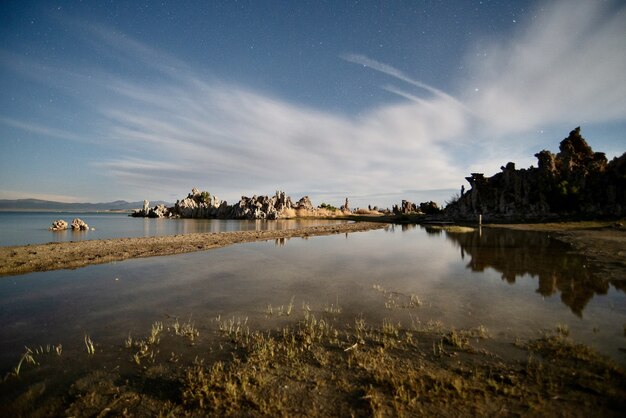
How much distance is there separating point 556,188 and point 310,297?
9582 centimetres

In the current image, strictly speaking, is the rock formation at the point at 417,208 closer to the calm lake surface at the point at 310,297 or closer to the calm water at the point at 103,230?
the calm water at the point at 103,230

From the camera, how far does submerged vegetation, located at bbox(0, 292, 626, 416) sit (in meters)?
6.37

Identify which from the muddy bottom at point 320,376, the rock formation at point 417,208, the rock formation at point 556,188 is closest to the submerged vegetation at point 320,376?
the muddy bottom at point 320,376

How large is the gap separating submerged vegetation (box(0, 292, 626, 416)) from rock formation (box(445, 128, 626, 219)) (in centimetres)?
8504

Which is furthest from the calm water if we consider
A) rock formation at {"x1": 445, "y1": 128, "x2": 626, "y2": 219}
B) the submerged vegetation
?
rock formation at {"x1": 445, "y1": 128, "x2": 626, "y2": 219}

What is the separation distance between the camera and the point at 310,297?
626 inches

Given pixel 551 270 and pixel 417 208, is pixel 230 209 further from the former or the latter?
pixel 551 270

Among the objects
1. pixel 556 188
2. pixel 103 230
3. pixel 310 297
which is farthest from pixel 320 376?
pixel 556 188

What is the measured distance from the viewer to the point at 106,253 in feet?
95.7

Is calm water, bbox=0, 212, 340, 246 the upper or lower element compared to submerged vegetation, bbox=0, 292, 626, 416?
upper

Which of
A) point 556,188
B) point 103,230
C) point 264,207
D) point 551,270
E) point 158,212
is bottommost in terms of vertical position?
point 551,270

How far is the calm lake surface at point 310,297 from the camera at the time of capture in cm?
1119

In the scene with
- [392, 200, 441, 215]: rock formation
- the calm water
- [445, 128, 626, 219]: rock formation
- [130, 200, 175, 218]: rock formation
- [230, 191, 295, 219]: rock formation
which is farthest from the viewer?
[130, 200, 175, 218]: rock formation

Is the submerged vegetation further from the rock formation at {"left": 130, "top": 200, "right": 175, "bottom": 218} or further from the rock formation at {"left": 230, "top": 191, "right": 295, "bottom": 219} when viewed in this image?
the rock formation at {"left": 130, "top": 200, "right": 175, "bottom": 218}
